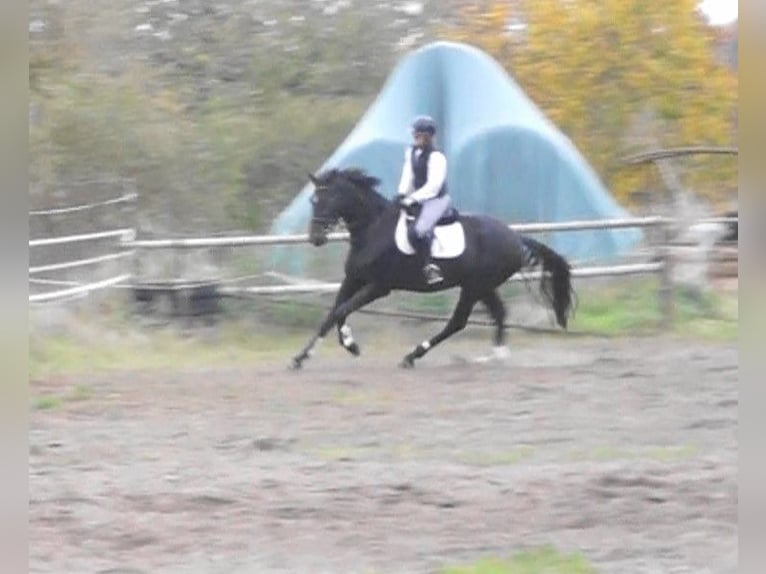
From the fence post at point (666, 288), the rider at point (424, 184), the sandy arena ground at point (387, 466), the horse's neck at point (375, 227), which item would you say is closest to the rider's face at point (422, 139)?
the rider at point (424, 184)

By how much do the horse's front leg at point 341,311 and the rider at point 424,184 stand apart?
395 mm

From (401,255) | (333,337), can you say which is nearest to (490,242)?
(401,255)

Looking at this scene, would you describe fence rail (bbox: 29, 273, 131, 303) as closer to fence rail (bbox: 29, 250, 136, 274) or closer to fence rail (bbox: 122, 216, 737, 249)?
fence rail (bbox: 29, 250, 136, 274)

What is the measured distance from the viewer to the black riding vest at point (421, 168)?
28.5 ft

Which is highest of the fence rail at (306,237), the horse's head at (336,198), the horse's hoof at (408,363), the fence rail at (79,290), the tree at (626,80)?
the tree at (626,80)

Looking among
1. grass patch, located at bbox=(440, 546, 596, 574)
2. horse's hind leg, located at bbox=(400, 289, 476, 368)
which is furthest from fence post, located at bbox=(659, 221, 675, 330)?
grass patch, located at bbox=(440, 546, 596, 574)

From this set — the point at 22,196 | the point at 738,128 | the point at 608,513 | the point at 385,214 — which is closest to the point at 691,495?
the point at 608,513

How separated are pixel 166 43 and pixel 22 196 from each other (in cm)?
1021

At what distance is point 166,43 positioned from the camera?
13.0 meters

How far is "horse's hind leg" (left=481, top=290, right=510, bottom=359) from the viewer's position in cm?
916

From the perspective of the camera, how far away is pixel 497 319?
30.0 feet

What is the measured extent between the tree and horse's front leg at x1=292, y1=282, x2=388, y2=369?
3.96 m

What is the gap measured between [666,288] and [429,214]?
2518mm

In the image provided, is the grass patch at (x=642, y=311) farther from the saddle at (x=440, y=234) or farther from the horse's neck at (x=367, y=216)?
the horse's neck at (x=367, y=216)
